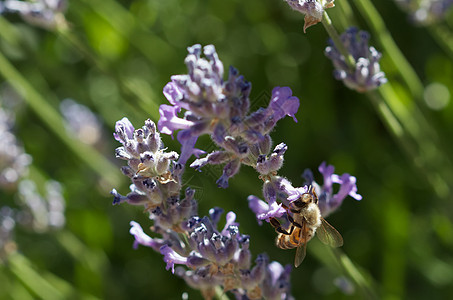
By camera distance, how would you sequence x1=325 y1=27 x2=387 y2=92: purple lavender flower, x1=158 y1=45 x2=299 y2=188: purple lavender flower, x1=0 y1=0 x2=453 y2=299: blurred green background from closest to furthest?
x1=158 y1=45 x2=299 y2=188: purple lavender flower < x1=325 y1=27 x2=387 y2=92: purple lavender flower < x1=0 y1=0 x2=453 y2=299: blurred green background

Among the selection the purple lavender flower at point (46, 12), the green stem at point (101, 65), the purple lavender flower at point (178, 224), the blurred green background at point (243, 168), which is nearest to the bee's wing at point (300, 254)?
the purple lavender flower at point (178, 224)

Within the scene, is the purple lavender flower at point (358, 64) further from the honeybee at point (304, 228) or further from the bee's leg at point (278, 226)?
the bee's leg at point (278, 226)

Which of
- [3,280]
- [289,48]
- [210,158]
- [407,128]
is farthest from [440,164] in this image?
[3,280]

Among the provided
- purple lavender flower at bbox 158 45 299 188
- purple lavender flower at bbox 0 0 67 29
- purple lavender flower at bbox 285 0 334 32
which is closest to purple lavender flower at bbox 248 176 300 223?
purple lavender flower at bbox 158 45 299 188

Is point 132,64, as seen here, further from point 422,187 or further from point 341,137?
point 422,187

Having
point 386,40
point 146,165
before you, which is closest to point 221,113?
point 146,165

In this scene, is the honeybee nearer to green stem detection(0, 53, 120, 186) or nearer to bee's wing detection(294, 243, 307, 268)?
bee's wing detection(294, 243, 307, 268)
